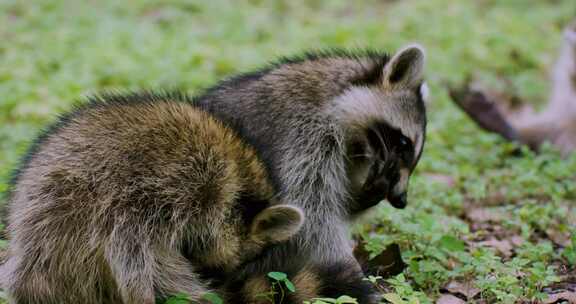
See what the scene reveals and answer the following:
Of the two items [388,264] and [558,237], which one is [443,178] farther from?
[388,264]

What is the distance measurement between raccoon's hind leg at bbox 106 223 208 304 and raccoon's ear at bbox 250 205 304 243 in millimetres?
400

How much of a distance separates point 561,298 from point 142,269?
2133 millimetres

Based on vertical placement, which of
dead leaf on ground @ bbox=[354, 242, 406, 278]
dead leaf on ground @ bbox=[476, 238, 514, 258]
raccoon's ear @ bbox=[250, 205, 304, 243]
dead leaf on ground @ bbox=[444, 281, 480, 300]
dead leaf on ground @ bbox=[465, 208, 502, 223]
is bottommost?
dead leaf on ground @ bbox=[444, 281, 480, 300]

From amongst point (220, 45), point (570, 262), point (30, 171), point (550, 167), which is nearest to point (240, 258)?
point (30, 171)

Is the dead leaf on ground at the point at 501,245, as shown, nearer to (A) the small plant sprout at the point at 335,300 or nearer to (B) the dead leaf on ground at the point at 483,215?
(B) the dead leaf on ground at the point at 483,215

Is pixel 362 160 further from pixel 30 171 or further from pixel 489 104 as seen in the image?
pixel 489 104

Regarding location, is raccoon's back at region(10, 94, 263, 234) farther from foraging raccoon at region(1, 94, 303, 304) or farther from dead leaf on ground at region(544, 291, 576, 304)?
dead leaf on ground at region(544, 291, 576, 304)

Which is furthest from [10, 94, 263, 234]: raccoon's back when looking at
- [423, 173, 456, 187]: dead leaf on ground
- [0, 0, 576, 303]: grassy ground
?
[423, 173, 456, 187]: dead leaf on ground

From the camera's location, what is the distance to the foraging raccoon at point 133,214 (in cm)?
357

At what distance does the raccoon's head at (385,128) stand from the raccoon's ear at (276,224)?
989 mm

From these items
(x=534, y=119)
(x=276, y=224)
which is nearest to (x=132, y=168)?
(x=276, y=224)

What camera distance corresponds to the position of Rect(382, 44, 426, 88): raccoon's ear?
15.5 feet

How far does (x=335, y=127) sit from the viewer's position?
15.2ft

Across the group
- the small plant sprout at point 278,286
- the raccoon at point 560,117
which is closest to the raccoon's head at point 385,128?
the small plant sprout at point 278,286
